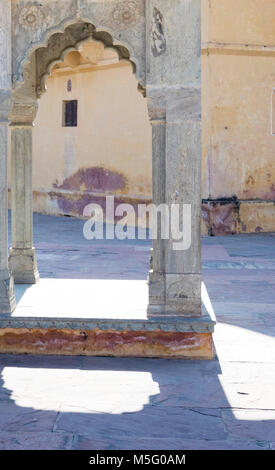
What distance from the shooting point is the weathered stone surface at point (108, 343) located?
223 inches

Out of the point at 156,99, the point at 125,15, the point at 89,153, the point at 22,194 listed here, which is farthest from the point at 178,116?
the point at 89,153

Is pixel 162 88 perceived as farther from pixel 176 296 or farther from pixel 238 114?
pixel 238 114

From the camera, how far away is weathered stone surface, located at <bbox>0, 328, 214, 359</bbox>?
568 cm

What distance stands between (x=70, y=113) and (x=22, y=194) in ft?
34.6

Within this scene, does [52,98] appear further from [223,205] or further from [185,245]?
[185,245]

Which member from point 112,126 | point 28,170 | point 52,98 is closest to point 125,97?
point 112,126

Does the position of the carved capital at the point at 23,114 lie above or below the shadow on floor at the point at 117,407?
above

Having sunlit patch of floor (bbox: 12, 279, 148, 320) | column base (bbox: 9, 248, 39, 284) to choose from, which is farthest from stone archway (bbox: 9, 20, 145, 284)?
sunlit patch of floor (bbox: 12, 279, 148, 320)

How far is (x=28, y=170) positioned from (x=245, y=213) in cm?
726

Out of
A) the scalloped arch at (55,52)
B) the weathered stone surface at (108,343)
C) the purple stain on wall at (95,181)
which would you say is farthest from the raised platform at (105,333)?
the purple stain on wall at (95,181)

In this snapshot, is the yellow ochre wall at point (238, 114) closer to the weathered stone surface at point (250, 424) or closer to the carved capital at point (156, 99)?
the carved capital at point (156, 99)

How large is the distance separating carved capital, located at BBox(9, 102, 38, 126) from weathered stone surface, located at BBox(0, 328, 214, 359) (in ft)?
7.43

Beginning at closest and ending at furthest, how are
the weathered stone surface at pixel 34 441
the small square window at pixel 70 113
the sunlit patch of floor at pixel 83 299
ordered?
1. the weathered stone surface at pixel 34 441
2. the sunlit patch of floor at pixel 83 299
3. the small square window at pixel 70 113

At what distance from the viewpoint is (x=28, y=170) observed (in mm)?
7227
